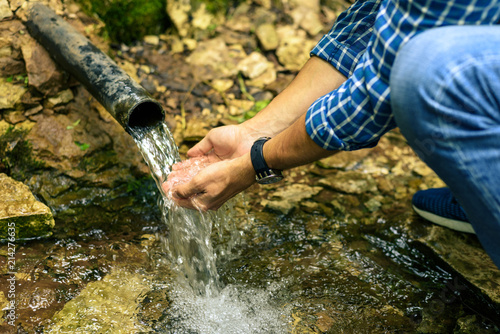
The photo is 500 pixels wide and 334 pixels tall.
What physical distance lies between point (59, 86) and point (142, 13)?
97cm

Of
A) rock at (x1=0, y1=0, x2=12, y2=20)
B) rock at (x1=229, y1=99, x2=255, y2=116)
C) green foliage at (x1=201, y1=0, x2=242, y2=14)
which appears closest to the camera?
rock at (x1=0, y1=0, x2=12, y2=20)

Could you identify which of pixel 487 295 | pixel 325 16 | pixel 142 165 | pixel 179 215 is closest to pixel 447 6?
pixel 487 295

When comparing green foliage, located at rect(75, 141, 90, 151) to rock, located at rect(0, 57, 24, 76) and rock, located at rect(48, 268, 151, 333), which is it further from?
rock, located at rect(48, 268, 151, 333)

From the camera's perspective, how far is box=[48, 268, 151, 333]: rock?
1.59 metres

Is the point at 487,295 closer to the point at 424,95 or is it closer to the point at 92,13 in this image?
the point at 424,95

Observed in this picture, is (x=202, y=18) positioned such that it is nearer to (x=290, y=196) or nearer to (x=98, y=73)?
(x=98, y=73)

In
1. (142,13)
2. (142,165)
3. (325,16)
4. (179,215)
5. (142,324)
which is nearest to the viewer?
(142,324)

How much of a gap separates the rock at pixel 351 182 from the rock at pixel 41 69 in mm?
1602

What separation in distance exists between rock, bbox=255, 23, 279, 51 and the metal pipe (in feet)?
4.77

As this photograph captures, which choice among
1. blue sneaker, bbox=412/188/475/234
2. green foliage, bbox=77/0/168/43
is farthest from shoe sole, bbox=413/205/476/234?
green foliage, bbox=77/0/168/43

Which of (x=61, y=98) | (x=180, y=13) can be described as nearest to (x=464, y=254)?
(x=61, y=98)

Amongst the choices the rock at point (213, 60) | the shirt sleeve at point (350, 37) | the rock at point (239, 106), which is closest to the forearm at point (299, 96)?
the shirt sleeve at point (350, 37)

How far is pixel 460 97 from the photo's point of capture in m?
1.16

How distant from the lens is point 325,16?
3.64m
